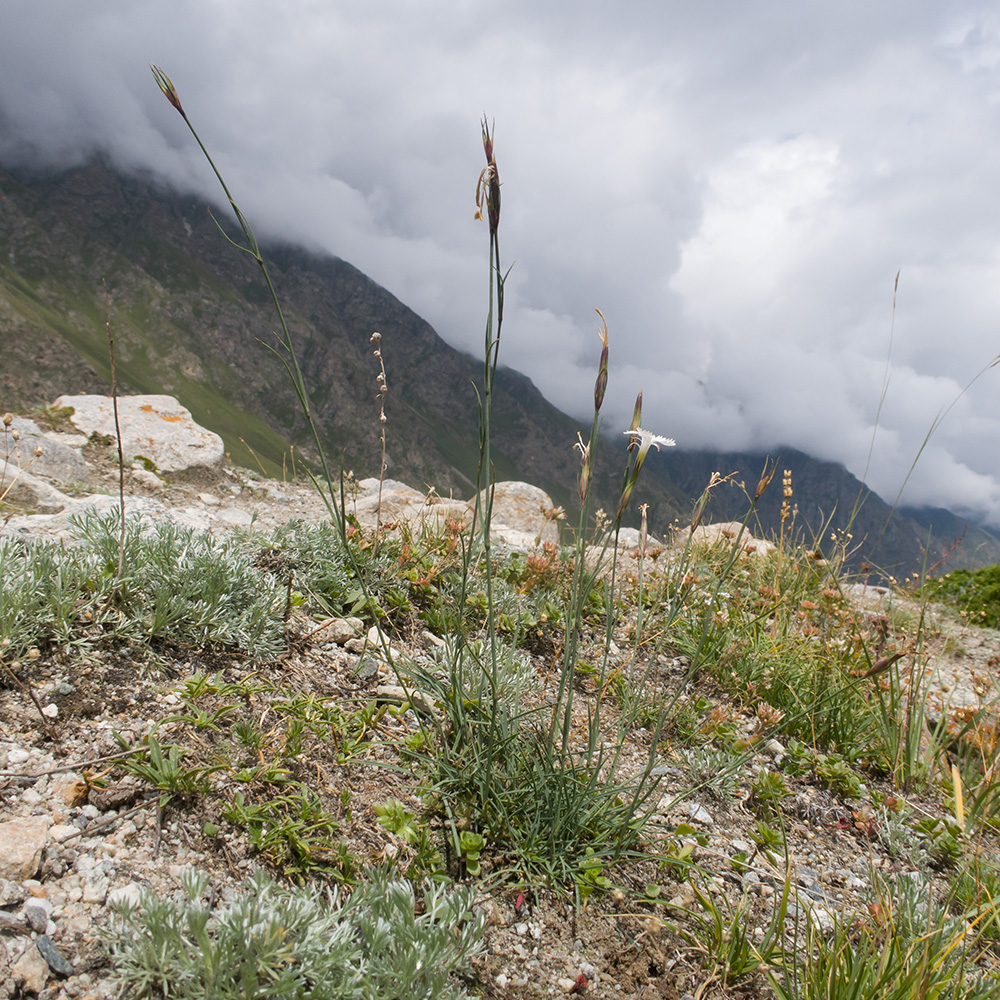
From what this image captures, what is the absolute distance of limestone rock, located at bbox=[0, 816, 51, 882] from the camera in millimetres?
1762

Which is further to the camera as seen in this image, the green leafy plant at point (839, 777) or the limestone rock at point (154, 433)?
the limestone rock at point (154, 433)

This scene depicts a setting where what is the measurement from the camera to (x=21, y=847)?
181cm

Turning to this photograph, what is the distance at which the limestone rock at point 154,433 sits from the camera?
9.25 m

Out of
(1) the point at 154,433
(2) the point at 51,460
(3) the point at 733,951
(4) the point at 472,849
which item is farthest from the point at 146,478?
(3) the point at 733,951

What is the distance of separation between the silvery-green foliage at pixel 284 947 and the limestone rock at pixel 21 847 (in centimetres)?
37

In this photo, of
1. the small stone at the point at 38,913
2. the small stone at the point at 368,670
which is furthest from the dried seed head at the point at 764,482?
the small stone at the point at 38,913

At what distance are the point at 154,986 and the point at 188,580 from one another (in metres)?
2.02

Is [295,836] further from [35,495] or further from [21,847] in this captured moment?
[35,495]

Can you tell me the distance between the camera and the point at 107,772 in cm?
223

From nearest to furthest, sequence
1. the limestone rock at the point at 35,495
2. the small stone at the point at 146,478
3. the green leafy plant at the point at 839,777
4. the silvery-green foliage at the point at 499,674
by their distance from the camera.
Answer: the silvery-green foliage at the point at 499,674, the green leafy plant at the point at 839,777, the limestone rock at the point at 35,495, the small stone at the point at 146,478

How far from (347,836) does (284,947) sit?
2.27ft

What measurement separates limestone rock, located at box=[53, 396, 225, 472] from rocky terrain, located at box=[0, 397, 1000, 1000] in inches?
225

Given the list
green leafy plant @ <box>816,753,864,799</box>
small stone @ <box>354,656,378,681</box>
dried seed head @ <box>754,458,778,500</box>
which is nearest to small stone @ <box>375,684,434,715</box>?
small stone @ <box>354,656,378,681</box>

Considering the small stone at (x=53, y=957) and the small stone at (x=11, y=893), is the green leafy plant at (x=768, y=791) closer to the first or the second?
the small stone at (x=53, y=957)
